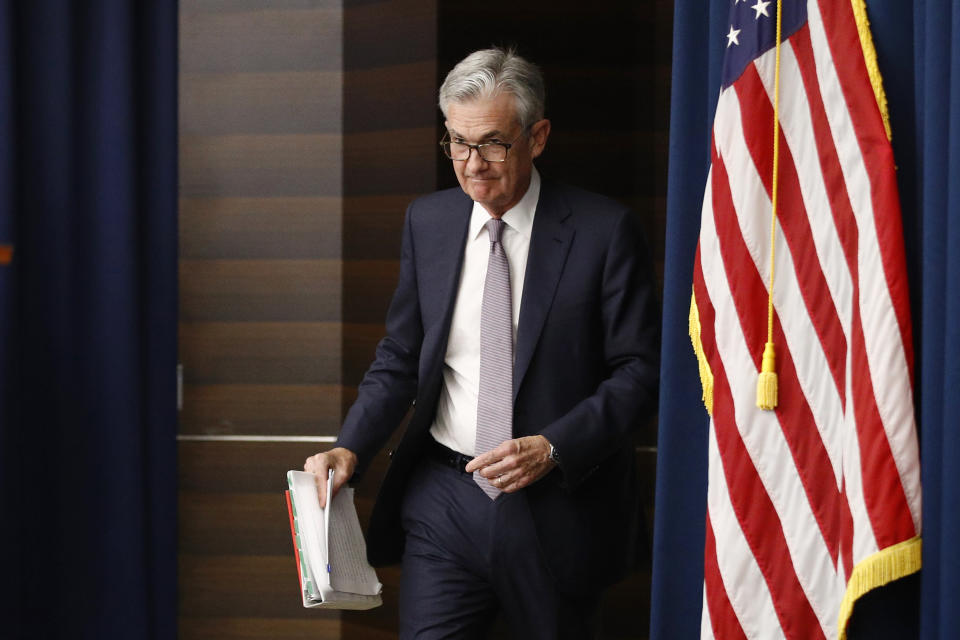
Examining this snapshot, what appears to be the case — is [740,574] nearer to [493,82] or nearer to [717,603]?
[717,603]

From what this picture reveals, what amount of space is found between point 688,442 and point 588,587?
37 centimetres

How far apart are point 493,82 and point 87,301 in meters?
1.64

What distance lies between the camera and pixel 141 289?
10.9 ft

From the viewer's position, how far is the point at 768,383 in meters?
1.77

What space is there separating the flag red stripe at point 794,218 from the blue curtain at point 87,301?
80.0 inches

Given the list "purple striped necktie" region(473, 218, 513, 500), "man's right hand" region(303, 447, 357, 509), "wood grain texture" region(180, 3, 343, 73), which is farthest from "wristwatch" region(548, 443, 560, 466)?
"wood grain texture" region(180, 3, 343, 73)

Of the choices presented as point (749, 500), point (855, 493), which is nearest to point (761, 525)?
point (749, 500)

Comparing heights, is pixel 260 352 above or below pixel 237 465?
above

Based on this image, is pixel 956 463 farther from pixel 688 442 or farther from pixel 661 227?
pixel 661 227

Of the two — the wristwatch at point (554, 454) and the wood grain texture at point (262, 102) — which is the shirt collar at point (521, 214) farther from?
the wood grain texture at point (262, 102)

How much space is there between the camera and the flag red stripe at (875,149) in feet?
5.08

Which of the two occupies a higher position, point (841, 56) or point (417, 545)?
point (841, 56)

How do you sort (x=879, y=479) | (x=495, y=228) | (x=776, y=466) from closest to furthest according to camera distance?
(x=879, y=479) → (x=776, y=466) → (x=495, y=228)

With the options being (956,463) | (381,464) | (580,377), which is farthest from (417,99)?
(956,463)
